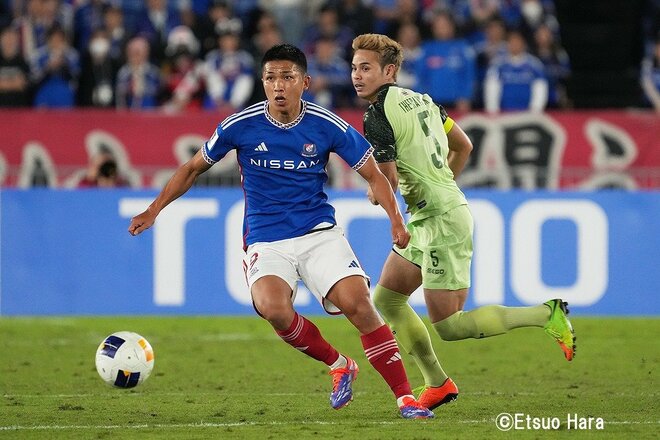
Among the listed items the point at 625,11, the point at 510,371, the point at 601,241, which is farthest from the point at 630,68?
the point at 510,371

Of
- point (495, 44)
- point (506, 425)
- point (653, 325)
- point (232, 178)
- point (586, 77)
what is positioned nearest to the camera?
point (506, 425)

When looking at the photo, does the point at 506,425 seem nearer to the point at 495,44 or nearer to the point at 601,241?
the point at 601,241

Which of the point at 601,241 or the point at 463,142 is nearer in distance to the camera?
the point at 463,142

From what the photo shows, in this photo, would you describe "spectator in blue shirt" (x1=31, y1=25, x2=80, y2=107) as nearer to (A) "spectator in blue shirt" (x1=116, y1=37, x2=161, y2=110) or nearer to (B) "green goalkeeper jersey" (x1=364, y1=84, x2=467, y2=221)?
(A) "spectator in blue shirt" (x1=116, y1=37, x2=161, y2=110)

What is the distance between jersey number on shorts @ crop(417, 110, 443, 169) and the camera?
826cm

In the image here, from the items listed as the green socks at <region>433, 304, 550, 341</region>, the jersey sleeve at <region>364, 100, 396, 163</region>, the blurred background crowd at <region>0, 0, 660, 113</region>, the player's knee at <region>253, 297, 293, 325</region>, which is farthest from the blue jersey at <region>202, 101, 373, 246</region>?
the blurred background crowd at <region>0, 0, 660, 113</region>

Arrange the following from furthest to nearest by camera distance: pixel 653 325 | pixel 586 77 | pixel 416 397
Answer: pixel 586 77, pixel 653 325, pixel 416 397

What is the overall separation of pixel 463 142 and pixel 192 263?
553 centimetres

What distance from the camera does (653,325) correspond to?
1323 cm

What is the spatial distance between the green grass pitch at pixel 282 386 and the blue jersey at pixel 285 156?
3.96 feet

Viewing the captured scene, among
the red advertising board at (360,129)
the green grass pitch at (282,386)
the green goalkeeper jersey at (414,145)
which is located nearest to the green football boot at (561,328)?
the green grass pitch at (282,386)

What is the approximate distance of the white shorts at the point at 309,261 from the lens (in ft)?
25.6

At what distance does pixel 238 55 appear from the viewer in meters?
16.8

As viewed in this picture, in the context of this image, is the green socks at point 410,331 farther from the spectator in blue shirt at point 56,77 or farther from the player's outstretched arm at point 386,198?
the spectator in blue shirt at point 56,77
